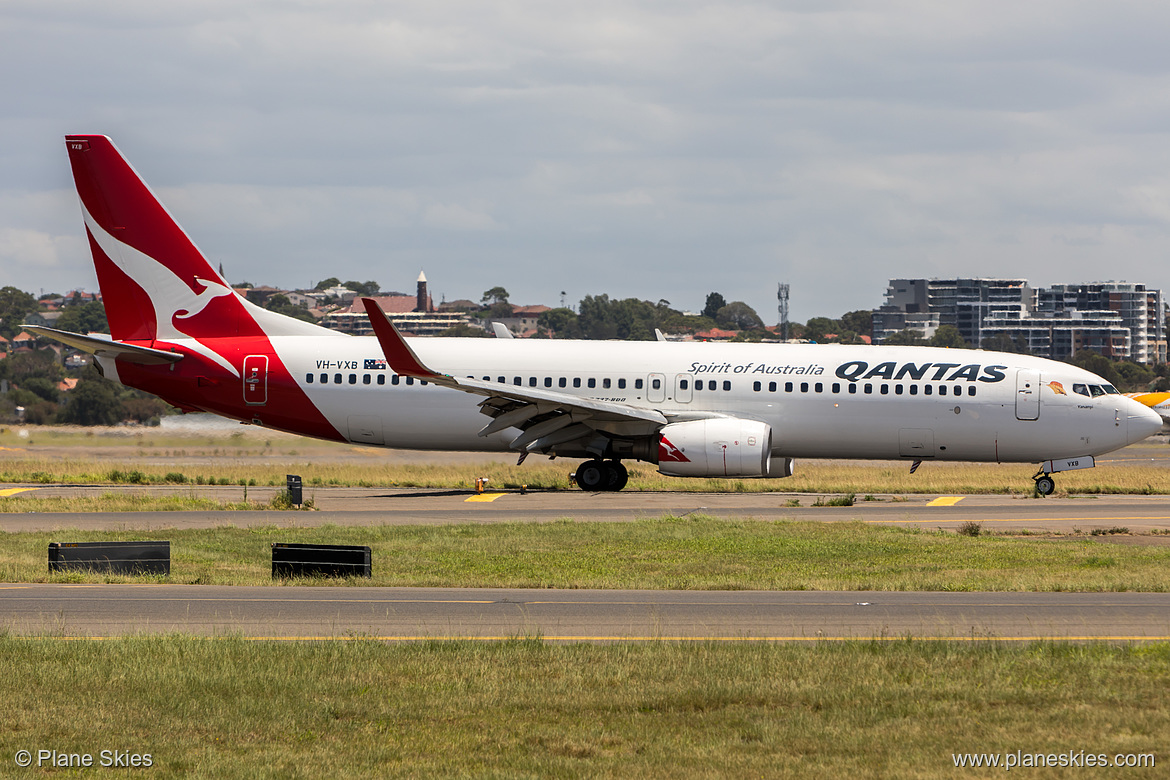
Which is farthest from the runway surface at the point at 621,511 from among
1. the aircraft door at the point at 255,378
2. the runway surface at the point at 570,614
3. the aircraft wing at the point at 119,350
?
the runway surface at the point at 570,614

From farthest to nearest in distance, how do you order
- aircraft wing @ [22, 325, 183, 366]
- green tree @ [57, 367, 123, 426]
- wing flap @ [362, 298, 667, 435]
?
green tree @ [57, 367, 123, 426], aircraft wing @ [22, 325, 183, 366], wing flap @ [362, 298, 667, 435]

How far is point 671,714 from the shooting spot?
37.3ft

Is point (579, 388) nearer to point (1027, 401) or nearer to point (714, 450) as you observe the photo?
point (714, 450)

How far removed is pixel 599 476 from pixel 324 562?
16.6m

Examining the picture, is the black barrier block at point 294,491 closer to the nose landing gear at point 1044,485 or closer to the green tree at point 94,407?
the nose landing gear at point 1044,485

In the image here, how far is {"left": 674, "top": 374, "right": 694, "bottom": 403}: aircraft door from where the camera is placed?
3556 cm

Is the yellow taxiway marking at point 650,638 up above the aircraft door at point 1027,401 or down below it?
below

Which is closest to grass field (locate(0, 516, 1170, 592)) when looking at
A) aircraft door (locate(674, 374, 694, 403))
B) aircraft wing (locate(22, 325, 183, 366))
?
aircraft door (locate(674, 374, 694, 403))

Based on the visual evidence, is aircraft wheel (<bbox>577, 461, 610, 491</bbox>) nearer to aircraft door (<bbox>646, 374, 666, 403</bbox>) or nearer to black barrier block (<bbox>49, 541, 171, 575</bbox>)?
aircraft door (<bbox>646, 374, 666, 403</bbox>)

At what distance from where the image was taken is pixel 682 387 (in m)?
35.6

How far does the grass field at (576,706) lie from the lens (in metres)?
10.1

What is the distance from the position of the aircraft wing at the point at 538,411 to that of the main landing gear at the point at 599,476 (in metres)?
1.28

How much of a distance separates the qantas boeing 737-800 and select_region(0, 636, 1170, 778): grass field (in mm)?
19793

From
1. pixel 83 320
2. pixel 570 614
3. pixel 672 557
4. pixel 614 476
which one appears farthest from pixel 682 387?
pixel 83 320
